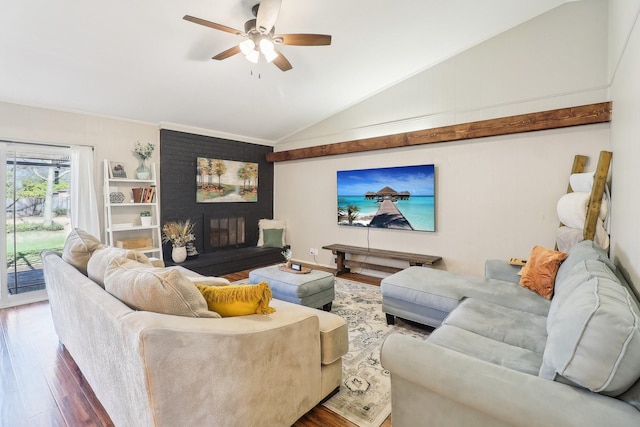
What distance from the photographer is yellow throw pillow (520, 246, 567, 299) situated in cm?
235

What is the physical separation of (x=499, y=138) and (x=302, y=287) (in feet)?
9.71

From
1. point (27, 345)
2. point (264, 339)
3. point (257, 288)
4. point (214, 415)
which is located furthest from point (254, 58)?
point (27, 345)

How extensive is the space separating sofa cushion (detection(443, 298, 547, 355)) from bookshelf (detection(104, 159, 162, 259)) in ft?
13.3

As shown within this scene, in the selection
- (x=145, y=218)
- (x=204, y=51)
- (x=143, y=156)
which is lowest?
(x=145, y=218)

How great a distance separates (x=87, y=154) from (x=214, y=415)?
4106 millimetres

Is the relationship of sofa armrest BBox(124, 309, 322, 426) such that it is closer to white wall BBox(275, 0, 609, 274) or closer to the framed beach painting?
white wall BBox(275, 0, 609, 274)

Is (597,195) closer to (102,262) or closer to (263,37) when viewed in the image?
(263,37)

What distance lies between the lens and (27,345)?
2.60m

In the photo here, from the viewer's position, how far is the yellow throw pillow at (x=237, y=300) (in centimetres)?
149

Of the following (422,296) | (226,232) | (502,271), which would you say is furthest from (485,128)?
(226,232)

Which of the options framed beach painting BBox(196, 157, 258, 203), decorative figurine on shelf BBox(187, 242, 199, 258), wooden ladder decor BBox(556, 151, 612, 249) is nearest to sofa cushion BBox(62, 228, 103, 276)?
decorative figurine on shelf BBox(187, 242, 199, 258)

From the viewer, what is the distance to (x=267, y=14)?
7.38ft

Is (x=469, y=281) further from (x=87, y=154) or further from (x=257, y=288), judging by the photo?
(x=87, y=154)

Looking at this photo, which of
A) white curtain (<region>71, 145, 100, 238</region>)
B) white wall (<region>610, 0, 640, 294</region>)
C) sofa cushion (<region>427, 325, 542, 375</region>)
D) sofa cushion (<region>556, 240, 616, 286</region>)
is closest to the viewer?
sofa cushion (<region>427, 325, 542, 375</region>)
